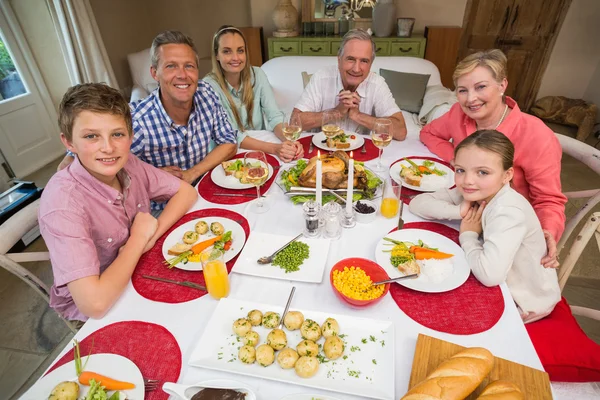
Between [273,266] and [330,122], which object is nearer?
[273,266]

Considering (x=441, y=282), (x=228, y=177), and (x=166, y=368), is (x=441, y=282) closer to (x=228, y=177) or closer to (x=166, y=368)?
(x=166, y=368)

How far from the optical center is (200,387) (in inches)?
31.6

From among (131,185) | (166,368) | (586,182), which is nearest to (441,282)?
(166,368)

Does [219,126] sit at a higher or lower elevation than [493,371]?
higher

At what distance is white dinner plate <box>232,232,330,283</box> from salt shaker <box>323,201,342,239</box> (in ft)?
0.17

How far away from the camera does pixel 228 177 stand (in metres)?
1.78

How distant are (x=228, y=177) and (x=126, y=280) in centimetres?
80

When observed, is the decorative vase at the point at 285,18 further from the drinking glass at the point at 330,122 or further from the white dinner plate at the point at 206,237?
the white dinner plate at the point at 206,237

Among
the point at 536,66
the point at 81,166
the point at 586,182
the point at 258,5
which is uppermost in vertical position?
the point at 258,5

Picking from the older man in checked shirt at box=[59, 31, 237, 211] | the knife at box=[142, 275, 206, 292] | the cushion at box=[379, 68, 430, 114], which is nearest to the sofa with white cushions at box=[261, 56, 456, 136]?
the cushion at box=[379, 68, 430, 114]

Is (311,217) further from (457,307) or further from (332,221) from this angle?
(457,307)

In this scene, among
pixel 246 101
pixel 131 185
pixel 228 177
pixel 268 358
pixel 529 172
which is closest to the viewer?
pixel 268 358

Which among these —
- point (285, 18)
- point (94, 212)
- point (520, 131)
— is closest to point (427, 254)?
point (520, 131)

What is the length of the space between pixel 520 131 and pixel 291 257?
51.6 inches
